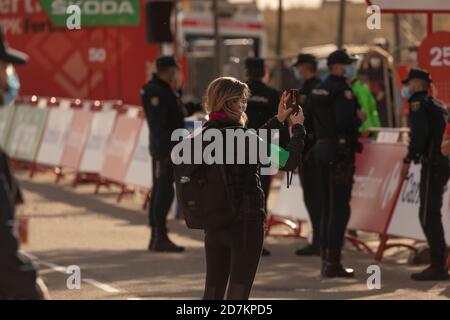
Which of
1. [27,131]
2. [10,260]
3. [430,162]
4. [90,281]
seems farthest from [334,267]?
[27,131]

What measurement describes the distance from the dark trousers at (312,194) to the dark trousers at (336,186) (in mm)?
1305

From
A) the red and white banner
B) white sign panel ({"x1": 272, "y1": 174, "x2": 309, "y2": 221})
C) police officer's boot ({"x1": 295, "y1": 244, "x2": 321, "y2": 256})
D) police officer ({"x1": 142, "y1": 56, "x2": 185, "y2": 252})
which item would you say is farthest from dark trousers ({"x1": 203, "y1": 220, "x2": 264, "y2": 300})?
white sign panel ({"x1": 272, "y1": 174, "x2": 309, "y2": 221})

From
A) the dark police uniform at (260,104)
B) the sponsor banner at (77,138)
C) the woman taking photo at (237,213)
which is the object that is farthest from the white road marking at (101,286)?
the sponsor banner at (77,138)

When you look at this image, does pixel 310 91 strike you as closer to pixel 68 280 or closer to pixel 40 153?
pixel 68 280

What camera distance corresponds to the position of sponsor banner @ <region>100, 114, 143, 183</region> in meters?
21.3

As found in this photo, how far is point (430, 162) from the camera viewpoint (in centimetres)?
1295

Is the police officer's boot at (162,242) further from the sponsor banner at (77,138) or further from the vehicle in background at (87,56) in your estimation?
the vehicle in background at (87,56)

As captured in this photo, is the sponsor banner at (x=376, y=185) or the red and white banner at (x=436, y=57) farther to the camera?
the sponsor banner at (x=376, y=185)

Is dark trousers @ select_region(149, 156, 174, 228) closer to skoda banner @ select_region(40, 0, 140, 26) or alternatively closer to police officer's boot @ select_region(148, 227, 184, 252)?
police officer's boot @ select_region(148, 227, 184, 252)

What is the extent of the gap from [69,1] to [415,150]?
1441 centimetres

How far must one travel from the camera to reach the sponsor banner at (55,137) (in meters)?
24.8

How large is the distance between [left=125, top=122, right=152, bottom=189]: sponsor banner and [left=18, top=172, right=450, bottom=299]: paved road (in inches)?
18.3

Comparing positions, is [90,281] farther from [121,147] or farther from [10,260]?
[121,147]

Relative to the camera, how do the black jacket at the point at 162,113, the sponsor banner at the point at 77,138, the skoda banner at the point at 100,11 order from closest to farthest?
the black jacket at the point at 162,113 → the sponsor banner at the point at 77,138 → the skoda banner at the point at 100,11
